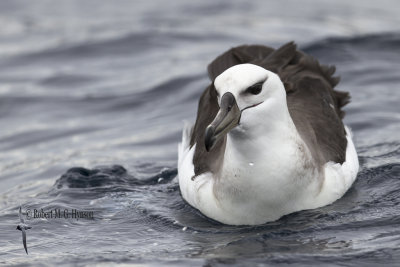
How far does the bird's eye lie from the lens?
7.53 m

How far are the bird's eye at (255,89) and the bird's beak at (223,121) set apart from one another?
A: 22 cm

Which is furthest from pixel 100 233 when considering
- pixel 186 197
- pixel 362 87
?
pixel 362 87

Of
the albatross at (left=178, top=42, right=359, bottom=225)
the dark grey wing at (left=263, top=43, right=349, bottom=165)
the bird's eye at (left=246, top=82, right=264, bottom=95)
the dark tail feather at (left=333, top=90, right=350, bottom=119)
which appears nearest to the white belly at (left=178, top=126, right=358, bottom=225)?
the albatross at (left=178, top=42, right=359, bottom=225)

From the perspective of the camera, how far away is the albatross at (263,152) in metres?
7.55

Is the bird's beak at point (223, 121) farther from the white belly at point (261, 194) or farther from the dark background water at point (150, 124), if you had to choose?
the dark background water at point (150, 124)

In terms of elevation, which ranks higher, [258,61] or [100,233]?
[258,61]

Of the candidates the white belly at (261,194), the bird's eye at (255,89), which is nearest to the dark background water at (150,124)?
the white belly at (261,194)

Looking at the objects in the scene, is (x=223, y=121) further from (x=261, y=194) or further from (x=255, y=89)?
(x=261, y=194)

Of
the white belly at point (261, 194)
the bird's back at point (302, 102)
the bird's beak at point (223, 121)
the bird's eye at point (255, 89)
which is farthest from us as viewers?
the bird's back at point (302, 102)

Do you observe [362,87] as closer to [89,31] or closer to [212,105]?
[212,105]

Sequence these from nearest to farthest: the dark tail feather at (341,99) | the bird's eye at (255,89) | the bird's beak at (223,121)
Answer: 1. the bird's beak at (223,121)
2. the bird's eye at (255,89)
3. the dark tail feather at (341,99)

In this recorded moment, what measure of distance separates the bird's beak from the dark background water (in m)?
1.13

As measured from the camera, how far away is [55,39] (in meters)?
19.1

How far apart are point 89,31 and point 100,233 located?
37.1ft
